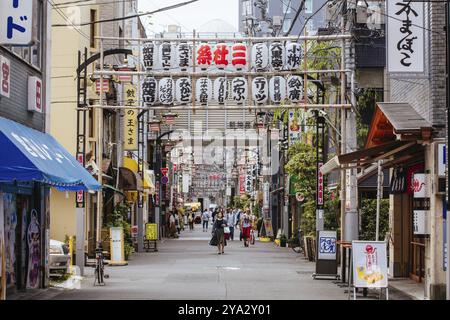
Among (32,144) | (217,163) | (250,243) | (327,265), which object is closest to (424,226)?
(327,265)

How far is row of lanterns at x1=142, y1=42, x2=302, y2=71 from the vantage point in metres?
26.5

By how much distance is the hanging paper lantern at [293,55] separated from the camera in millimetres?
26625

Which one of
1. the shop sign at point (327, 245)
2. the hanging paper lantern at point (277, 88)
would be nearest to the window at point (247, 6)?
the hanging paper lantern at point (277, 88)

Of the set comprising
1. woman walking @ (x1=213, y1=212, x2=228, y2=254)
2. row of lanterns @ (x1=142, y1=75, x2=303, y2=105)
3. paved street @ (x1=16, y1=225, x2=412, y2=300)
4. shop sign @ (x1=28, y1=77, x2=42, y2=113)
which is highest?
row of lanterns @ (x1=142, y1=75, x2=303, y2=105)

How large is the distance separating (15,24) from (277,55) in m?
11.5

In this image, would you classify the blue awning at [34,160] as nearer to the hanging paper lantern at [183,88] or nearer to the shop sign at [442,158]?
the hanging paper lantern at [183,88]

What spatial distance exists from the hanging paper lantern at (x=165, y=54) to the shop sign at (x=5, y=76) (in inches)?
348

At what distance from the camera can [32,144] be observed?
60.4 ft

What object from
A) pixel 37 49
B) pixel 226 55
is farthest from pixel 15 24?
pixel 226 55

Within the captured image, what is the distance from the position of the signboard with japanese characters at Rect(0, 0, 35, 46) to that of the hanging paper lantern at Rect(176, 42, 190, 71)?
10.3m

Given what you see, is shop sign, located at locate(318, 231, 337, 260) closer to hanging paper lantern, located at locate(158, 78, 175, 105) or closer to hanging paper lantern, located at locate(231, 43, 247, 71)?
hanging paper lantern, located at locate(231, 43, 247, 71)

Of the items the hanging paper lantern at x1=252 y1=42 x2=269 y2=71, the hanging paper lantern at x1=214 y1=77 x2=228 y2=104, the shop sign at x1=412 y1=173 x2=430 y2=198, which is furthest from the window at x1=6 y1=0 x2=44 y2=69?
the shop sign at x1=412 y1=173 x2=430 y2=198

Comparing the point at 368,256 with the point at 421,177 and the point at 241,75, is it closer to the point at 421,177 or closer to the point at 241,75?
the point at 421,177

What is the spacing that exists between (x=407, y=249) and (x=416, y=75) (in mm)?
7175
